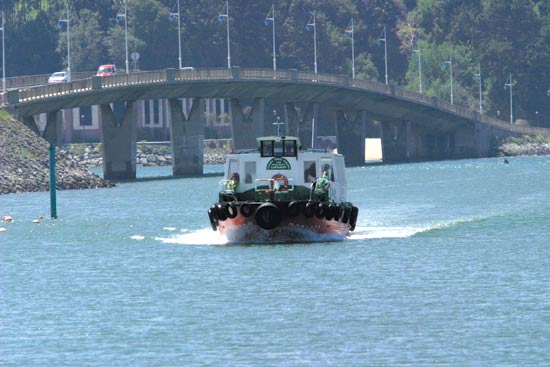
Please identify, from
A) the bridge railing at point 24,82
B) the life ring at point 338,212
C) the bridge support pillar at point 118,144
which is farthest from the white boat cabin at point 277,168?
the bridge railing at point 24,82

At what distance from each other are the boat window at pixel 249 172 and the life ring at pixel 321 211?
3.51m

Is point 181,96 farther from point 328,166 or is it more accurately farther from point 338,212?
point 338,212

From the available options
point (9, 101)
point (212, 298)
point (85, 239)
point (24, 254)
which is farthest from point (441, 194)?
point (212, 298)

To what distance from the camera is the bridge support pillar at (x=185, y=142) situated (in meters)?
172

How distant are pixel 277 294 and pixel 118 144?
105242 millimetres

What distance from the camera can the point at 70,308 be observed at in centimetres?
5206

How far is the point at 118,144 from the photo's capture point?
159m

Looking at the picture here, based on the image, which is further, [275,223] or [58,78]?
[58,78]

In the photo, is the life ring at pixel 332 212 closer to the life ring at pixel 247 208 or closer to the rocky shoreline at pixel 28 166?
the life ring at pixel 247 208

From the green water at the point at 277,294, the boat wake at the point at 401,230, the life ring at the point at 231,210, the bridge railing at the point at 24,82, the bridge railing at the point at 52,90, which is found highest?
the bridge railing at the point at 24,82

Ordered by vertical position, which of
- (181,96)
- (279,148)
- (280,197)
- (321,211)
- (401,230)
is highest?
(181,96)

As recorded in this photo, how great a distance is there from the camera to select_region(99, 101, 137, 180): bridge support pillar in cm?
15812

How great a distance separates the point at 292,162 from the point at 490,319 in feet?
80.1

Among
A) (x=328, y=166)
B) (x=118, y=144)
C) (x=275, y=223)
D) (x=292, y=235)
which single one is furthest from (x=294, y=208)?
(x=118, y=144)
